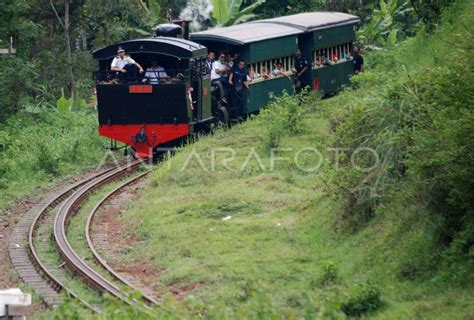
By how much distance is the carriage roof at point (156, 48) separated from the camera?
20.8 m

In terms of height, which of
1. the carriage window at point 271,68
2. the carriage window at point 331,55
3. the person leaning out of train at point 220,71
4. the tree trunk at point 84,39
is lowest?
the tree trunk at point 84,39

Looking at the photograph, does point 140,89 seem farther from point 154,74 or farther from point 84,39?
point 84,39

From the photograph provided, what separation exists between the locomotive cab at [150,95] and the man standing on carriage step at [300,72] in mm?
5825

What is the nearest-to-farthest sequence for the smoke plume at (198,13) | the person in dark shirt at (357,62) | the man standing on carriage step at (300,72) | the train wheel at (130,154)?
the train wheel at (130,154) < the man standing on carriage step at (300,72) < the person in dark shirt at (357,62) < the smoke plume at (198,13)

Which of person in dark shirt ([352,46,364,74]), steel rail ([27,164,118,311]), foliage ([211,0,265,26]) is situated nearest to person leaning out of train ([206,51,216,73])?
steel rail ([27,164,118,311])

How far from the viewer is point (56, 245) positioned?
14734 millimetres

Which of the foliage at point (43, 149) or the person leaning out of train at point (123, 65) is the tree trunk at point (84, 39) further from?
the person leaning out of train at point (123, 65)

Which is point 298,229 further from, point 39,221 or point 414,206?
point 39,221

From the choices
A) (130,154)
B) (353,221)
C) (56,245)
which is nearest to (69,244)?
(56,245)

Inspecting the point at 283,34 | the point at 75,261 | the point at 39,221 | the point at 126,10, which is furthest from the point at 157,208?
the point at 126,10

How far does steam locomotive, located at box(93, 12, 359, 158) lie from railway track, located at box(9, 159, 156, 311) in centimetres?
106

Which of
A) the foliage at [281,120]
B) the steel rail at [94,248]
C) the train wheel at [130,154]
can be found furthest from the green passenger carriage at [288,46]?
the steel rail at [94,248]

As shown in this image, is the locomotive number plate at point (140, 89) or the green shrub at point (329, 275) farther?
the locomotive number plate at point (140, 89)

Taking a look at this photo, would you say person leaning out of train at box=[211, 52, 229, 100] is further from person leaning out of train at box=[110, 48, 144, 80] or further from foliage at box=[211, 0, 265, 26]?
foliage at box=[211, 0, 265, 26]
